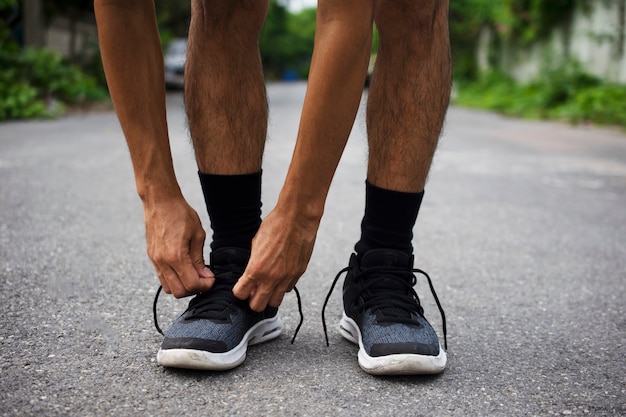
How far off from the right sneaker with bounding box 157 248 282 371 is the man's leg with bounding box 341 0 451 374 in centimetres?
21

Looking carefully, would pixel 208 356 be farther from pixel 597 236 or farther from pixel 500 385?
pixel 597 236

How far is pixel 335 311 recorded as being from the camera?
5.45 feet

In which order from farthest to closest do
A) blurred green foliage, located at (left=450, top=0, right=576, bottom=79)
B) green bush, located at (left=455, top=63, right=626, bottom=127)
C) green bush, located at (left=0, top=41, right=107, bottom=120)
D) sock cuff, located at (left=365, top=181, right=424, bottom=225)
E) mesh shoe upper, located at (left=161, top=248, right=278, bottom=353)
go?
blurred green foliage, located at (left=450, top=0, right=576, bottom=79)
green bush, located at (left=455, top=63, right=626, bottom=127)
green bush, located at (left=0, top=41, right=107, bottom=120)
sock cuff, located at (left=365, top=181, right=424, bottom=225)
mesh shoe upper, located at (left=161, top=248, right=278, bottom=353)

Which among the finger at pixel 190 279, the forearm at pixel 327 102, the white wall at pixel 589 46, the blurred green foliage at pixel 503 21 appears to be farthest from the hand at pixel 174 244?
the white wall at pixel 589 46

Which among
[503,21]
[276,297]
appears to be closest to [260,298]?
[276,297]

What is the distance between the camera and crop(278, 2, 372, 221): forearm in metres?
1.13

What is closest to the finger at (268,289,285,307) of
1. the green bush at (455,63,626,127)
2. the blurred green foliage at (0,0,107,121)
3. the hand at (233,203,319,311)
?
the hand at (233,203,319,311)

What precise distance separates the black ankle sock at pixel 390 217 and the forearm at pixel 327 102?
0.20 m

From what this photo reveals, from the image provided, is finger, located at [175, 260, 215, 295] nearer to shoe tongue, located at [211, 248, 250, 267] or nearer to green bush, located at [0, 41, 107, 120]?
shoe tongue, located at [211, 248, 250, 267]

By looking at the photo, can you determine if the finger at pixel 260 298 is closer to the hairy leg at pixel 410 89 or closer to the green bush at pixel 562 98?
the hairy leg at pixel 410 89

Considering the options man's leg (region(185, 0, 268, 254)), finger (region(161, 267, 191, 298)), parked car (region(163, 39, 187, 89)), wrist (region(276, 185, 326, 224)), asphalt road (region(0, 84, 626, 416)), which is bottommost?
asphalt road (region(0, 84, 626, 416))

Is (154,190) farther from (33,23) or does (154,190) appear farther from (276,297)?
(33,23)

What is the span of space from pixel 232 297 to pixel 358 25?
59 cm

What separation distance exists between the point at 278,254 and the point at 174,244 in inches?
8.2
